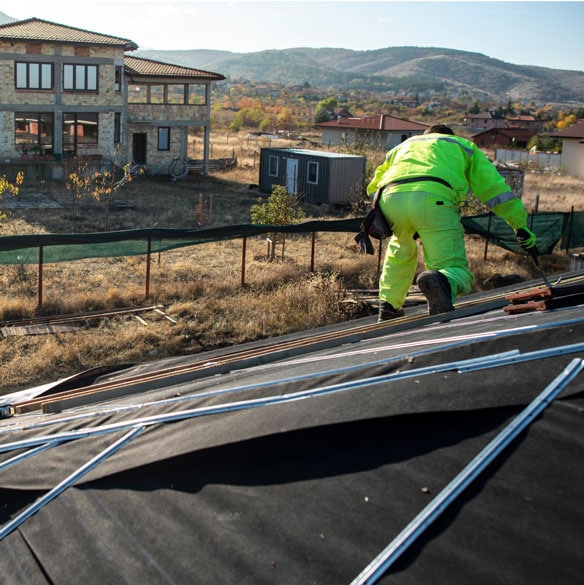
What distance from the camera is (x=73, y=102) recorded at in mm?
31766

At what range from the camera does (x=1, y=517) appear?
11.2 ft

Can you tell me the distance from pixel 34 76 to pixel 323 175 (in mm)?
13350

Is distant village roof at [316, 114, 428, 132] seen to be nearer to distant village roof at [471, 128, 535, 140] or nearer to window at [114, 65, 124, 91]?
distant village roof at [471, 128, 535, 140]

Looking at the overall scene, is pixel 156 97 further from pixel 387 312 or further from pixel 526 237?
Answer: pixel 526 237

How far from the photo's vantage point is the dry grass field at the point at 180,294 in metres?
10.3

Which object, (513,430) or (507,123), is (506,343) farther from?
(507,123)

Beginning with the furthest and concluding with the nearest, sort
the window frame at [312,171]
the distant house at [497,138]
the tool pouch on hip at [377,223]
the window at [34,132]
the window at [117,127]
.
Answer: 1. the distant house at [497,138]
2. the window at [117,127]
3. the window at [34,132]
4. the window frame at [312,171]
5. the tool pouch on hip at [377,223]

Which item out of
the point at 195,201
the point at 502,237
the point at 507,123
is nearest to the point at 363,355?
the point at 502,237

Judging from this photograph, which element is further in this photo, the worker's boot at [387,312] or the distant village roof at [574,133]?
the distant village roof at [574,133]

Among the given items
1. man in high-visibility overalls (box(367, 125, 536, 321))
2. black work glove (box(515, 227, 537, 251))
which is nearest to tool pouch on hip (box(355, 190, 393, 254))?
man in high-visibility overalls (box(367, 125, 536, 321))

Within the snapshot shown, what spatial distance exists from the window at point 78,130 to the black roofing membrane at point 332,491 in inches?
1199

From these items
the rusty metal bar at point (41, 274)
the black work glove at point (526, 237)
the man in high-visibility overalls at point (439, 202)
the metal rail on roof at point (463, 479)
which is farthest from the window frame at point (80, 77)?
the metal rail on roof at point (463, 479)

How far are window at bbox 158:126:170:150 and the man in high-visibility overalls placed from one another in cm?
2935

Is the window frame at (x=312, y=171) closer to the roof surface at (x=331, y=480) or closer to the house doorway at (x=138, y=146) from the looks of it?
the house doorway at (x=138, y=146)
